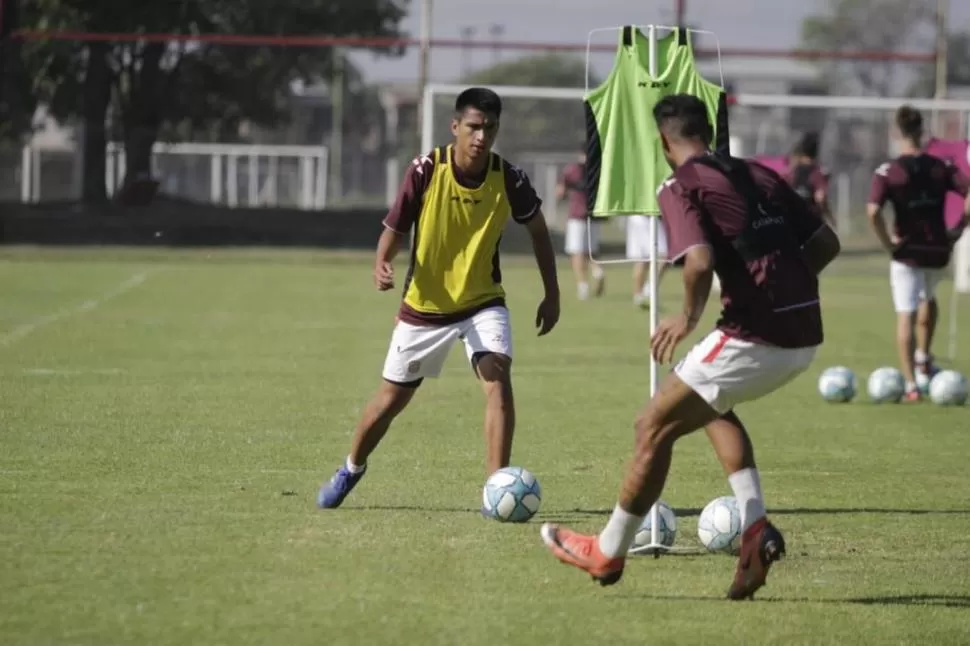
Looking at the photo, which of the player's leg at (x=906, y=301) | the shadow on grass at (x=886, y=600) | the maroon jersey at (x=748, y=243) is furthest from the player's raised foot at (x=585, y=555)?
the player's leg at (x=906, y=301)

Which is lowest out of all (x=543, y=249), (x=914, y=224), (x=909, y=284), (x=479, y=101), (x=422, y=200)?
(x=909, y=284)

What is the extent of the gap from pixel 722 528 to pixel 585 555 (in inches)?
45.7

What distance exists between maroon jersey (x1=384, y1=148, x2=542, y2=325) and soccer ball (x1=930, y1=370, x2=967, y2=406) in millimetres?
6335

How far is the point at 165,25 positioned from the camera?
39.8 m

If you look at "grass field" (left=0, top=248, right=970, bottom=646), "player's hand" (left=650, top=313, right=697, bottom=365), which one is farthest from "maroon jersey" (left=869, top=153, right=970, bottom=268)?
"player's hand" (left=650, top=313, right=697, bottom=365)

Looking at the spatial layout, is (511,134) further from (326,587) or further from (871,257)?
(326,587)

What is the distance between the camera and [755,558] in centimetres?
709

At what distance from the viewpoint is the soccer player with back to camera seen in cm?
684

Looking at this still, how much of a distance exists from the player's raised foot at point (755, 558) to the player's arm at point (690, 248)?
992 millimetres

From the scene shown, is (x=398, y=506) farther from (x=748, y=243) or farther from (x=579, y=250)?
(x=579, y=250)

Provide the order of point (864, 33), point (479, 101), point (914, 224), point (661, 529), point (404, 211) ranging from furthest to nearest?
point (864, 33) < point (914, 224) < point (404, 211) < point (479, 101) < point (661, 529)

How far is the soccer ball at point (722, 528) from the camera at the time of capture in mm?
8180

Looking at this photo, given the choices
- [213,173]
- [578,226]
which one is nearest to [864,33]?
[213,173]

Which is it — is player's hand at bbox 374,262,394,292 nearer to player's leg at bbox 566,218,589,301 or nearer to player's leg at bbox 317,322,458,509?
player's leg at bbox 317,322,458,509
